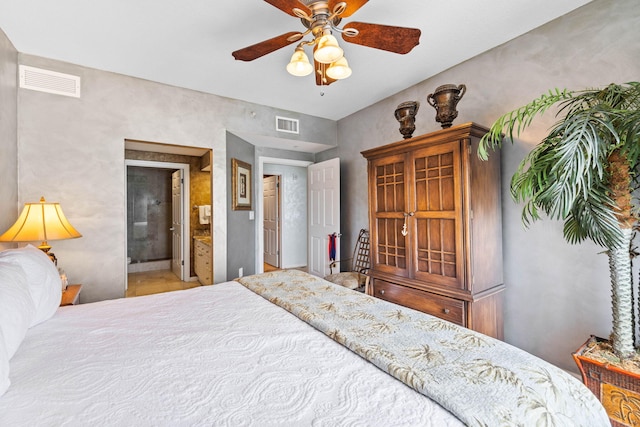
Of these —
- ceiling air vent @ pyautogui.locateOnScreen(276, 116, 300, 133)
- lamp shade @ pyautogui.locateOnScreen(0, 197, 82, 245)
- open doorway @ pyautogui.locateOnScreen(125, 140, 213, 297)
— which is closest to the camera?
lamp shade @ pyautogui.locateOnScreen(0, 197, 82, 245)

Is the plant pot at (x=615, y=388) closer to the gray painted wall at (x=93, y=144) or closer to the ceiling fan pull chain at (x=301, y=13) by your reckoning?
the ceiling fan pull chain at (x=301, y=13)

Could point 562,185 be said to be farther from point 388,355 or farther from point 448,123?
point 388,355

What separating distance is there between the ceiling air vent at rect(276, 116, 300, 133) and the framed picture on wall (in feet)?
2.39

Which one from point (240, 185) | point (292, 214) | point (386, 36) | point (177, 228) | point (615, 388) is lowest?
point (615, 388)

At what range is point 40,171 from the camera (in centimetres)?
258

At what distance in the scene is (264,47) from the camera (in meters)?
1.80

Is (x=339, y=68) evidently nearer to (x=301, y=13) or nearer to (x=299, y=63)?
(x=299, y=63)

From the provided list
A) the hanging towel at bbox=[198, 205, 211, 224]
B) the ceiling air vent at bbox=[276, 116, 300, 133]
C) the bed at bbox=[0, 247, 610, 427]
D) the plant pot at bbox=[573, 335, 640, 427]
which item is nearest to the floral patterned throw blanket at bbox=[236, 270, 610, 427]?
the bed at bbox=[0, 247, 610, 427]

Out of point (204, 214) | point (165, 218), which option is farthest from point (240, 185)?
point (165, 218)

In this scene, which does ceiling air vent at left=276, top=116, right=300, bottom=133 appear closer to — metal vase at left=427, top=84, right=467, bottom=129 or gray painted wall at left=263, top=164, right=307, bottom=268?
gray painted wall at left=263, top=164, right=307, bottom=268

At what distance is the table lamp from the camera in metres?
2.02

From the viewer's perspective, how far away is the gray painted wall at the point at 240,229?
3.66 meters

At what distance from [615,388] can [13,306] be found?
2.71 m

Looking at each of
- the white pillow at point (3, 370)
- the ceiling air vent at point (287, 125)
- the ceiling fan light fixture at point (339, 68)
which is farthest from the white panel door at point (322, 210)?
the white pillow at point (3, 370)
